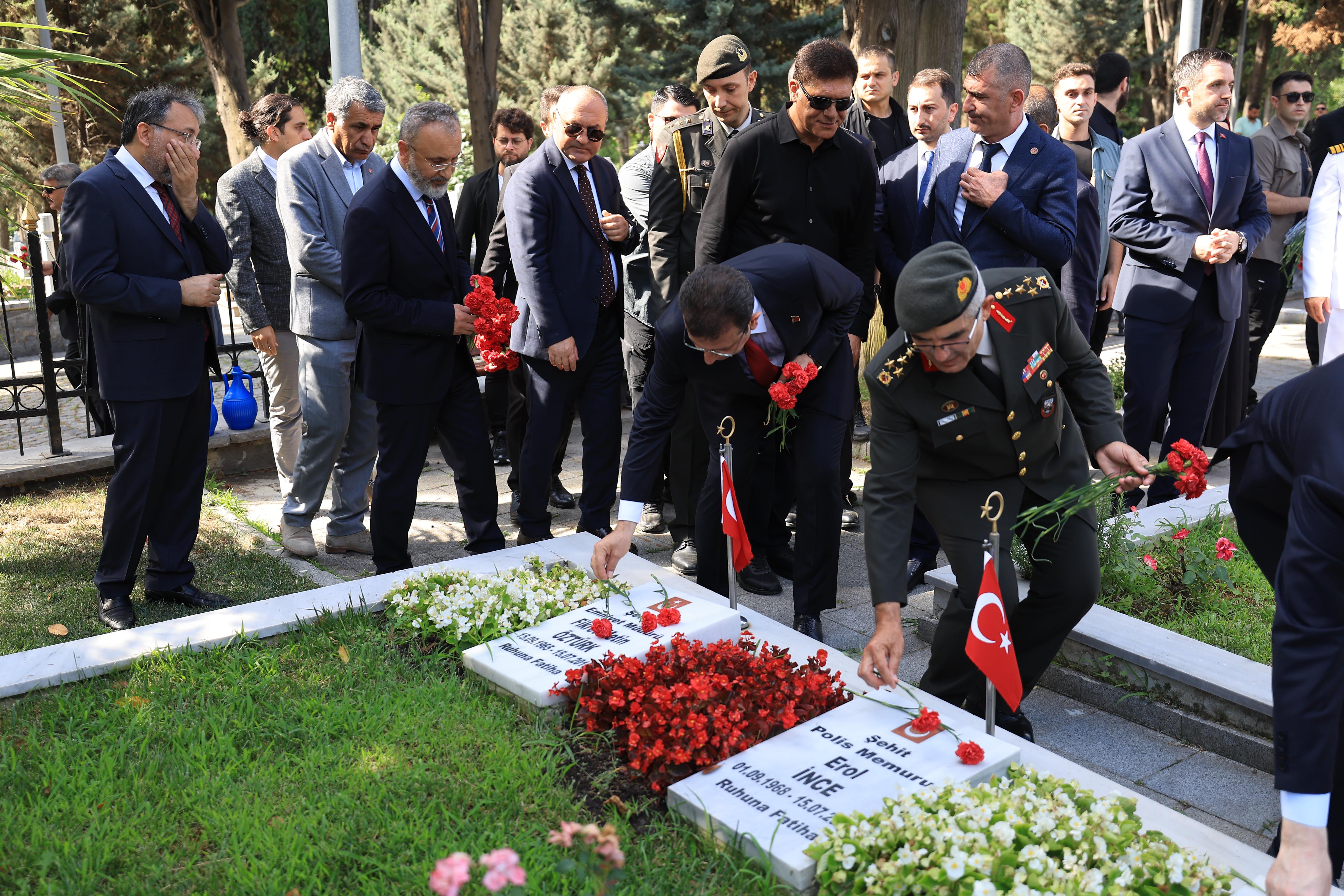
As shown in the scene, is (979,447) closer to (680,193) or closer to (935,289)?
(935,289)

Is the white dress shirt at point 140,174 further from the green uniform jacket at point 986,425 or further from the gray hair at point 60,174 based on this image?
the gray hair at point 60,174

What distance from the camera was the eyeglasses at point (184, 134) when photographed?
4492 mm

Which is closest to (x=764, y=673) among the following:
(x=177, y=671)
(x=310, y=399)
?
(x=177, y=671)

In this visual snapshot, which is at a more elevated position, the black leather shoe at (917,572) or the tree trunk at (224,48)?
the tree trunk at (224,48)

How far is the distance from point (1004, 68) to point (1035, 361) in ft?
6.64

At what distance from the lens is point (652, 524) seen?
6.20m

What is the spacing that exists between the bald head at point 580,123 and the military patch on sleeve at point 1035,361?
267 centimetres

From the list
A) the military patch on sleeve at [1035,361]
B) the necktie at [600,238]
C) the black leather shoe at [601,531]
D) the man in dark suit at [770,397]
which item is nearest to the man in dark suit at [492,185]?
the necktie at [600,238]

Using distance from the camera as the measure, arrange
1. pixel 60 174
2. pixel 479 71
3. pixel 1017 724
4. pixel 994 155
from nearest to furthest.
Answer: pixel 1017 724
pixel 994 155
pixel 60 174
pixel 479 71

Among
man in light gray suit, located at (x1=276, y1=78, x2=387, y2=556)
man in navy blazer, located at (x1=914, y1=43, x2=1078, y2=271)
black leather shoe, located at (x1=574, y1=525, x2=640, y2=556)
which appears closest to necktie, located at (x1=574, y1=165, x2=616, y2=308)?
man in light gray suit, located at (x1=276, y1=78, x2=387, y2=556)

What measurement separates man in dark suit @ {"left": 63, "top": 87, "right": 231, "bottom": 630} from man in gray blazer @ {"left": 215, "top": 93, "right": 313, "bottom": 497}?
0.96m

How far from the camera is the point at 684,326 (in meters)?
4.14

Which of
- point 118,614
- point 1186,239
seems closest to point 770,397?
point 1186,239

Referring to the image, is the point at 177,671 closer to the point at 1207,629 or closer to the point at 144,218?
the point at 144,218
